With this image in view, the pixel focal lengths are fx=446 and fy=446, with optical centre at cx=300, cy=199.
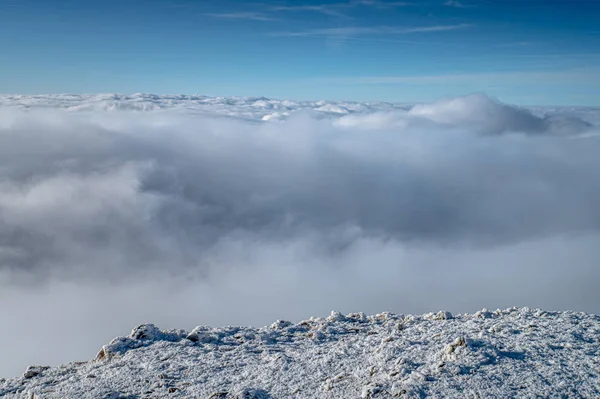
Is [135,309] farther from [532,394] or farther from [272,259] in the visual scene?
[532,394]

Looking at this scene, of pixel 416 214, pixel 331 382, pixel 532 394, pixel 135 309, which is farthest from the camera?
pixel 416 214

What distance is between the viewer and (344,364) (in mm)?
7664

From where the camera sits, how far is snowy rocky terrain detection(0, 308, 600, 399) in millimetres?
6688

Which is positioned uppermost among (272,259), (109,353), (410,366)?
(410,366)

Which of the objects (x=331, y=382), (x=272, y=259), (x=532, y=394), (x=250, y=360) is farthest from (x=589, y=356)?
(x=272, y=259)

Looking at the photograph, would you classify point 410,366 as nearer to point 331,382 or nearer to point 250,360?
point 331,382

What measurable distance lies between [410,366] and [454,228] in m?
172

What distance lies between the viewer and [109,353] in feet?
27.9

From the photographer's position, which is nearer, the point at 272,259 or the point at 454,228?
the point at 272,259

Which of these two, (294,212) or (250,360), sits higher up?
(250,360)

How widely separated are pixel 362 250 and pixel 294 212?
3611cm

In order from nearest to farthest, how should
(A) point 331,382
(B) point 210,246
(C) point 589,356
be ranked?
(A) point 331,382 < (C) point 589,356 < (B) point 210,246

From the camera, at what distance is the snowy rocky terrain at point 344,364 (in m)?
6.69

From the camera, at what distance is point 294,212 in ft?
586
